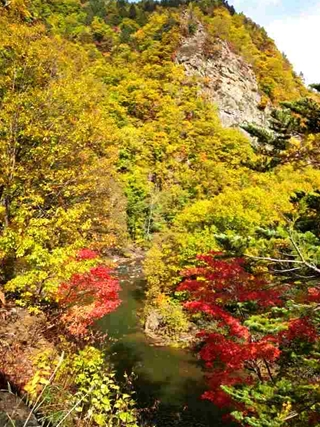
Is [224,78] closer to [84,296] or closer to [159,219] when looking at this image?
[159,219]

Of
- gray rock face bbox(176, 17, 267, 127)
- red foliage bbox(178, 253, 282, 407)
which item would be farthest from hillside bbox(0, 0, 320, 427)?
gray rock face bbox(176, 17, 267, 127)

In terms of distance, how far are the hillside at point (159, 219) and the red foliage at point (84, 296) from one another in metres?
0.08

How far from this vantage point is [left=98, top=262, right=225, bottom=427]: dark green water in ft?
51.5

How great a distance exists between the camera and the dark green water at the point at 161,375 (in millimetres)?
15695

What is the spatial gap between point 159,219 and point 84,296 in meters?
36.3

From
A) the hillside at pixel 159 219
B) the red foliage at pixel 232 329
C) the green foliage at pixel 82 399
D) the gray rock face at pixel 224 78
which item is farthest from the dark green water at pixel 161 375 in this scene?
the gray rock face at pixel 224 78

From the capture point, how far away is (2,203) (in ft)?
44.9

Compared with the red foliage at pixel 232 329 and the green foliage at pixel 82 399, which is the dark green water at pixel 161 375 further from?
the green foliage at pixel 82 399

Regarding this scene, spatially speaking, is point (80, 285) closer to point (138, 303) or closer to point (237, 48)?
point (138, 303)

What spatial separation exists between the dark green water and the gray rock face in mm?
55191

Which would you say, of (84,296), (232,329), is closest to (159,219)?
(84,296)

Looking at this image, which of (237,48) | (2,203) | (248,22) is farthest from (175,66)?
(2,203)

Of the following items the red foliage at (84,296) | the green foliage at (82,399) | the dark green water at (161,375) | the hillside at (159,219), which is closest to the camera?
the green foliage at (82,399)

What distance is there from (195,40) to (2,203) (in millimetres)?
76127
